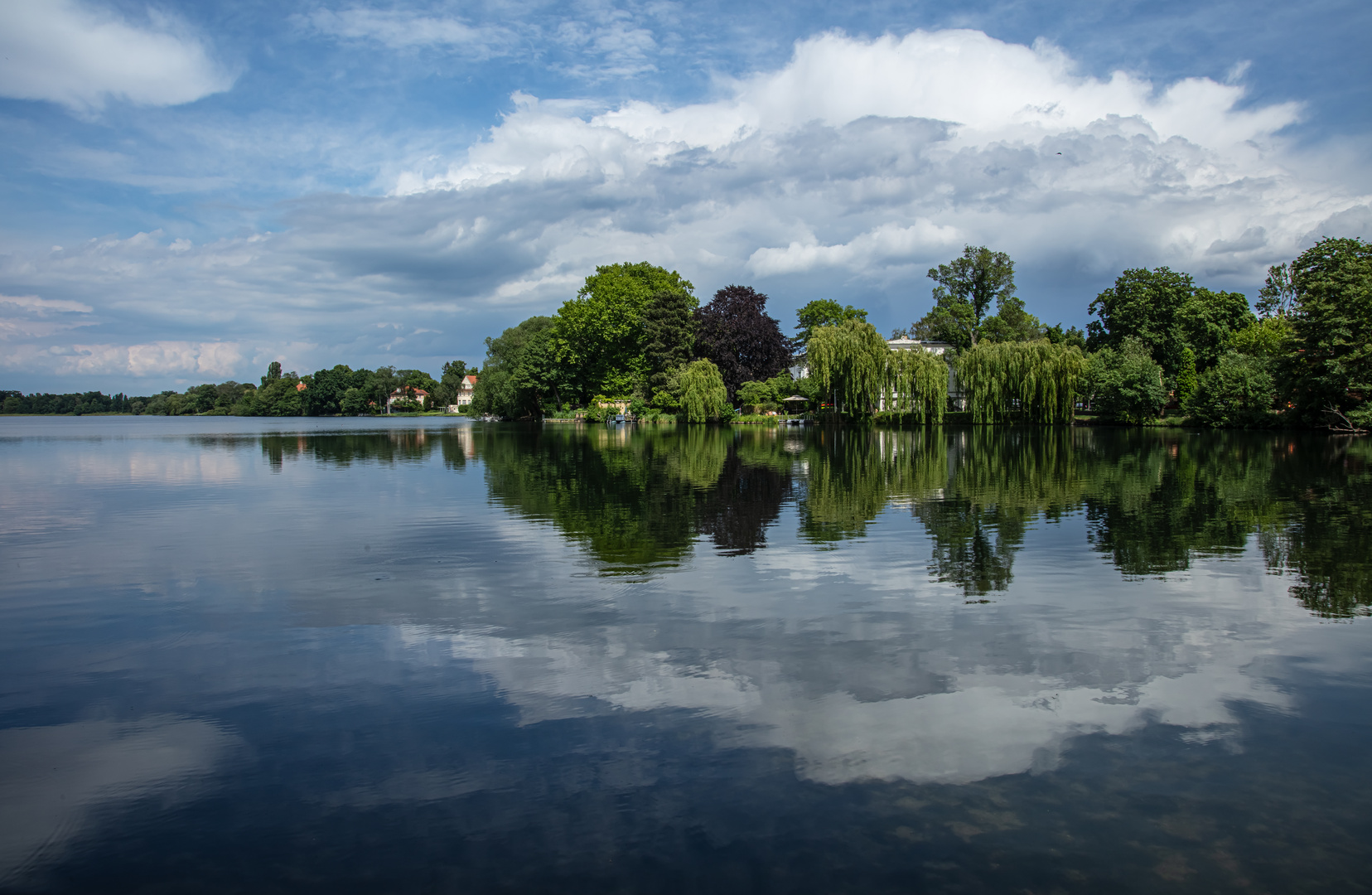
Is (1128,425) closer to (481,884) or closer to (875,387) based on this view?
(875,387)

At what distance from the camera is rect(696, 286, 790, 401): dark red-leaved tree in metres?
77.4

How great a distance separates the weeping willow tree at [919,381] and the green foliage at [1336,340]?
21.6 meters

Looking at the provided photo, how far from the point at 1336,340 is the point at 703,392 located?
141ft

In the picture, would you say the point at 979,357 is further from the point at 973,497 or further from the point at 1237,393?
the point at 973,497

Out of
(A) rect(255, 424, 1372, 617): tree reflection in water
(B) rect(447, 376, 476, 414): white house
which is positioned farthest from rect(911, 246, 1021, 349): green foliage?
(B) rect(447, 376, 476, 414): white house

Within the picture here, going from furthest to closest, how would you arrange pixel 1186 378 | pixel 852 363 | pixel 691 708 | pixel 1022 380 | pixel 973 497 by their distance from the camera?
1. pixel 1186 378
2. pixel 852 363
3. pixel 1022 380
4. pixel 973 497
5. pixel 691 708

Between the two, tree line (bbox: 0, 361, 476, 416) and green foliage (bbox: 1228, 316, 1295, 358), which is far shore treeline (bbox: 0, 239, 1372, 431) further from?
tree line (bbox: 0, 361, 476, 416)

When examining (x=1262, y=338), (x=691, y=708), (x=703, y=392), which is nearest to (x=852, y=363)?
(x=703, y=392)

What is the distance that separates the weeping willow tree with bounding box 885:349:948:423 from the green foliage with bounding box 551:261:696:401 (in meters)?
26.8

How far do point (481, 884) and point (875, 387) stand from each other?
2320 inches

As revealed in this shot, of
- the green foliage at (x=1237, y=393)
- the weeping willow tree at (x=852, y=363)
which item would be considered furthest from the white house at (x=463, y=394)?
the green foliage at (x=1237, y=393)

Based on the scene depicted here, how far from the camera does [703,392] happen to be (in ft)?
229

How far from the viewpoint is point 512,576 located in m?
10.9

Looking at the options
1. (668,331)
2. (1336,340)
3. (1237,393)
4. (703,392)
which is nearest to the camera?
(1336,340)
